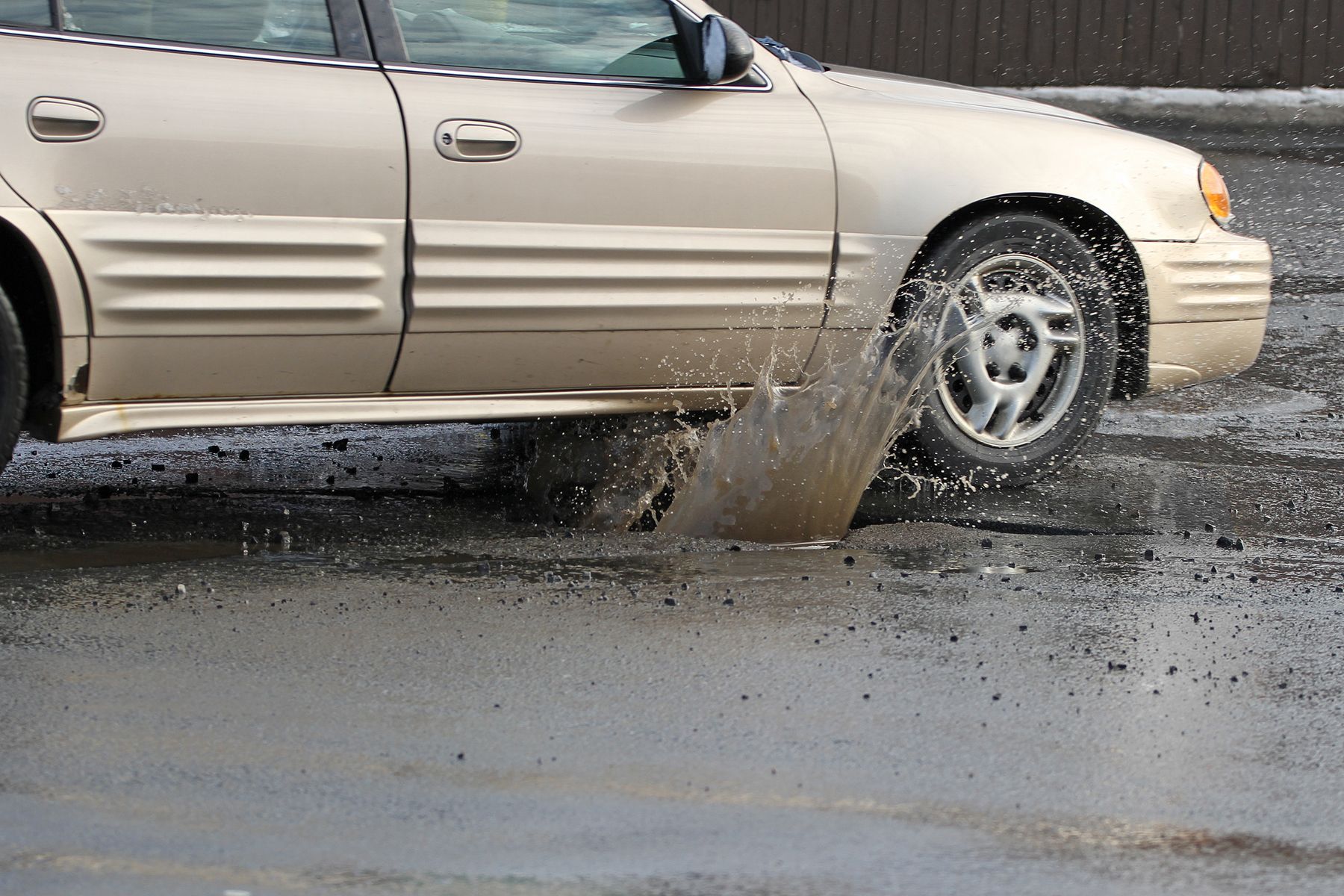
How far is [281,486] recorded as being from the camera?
5.56m

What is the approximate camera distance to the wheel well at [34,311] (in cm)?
425

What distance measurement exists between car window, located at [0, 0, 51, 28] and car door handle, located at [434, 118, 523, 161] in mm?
944

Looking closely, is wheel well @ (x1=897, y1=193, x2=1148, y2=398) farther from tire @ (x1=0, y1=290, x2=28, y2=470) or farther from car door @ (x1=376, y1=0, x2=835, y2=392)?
tire @ (x1=0, y1=290, x2=28, y2=470)

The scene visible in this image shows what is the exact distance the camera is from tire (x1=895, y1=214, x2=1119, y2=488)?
5289 mm

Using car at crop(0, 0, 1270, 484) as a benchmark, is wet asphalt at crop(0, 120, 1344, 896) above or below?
below

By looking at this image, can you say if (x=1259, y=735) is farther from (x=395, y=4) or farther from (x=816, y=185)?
(x=395, y=4)

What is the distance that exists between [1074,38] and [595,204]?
10681 millimetres

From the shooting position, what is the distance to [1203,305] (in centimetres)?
568

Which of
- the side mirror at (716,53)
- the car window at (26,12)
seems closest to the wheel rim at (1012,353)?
the side mirror at (716,53)

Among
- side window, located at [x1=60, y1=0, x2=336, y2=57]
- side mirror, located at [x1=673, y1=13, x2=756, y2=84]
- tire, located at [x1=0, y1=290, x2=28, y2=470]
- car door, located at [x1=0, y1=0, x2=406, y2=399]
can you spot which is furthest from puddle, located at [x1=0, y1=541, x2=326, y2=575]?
side mirror, located at [x1=673, y1=13, x2=756, y2=84]

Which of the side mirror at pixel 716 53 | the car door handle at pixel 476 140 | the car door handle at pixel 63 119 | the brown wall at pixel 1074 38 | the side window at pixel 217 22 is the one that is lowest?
the brown wall at pixel 1074 38

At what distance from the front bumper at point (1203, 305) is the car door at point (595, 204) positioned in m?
1.17

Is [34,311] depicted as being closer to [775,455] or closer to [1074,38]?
[775,455]

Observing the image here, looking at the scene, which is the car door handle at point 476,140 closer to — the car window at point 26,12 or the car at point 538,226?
the car at point 538,226
